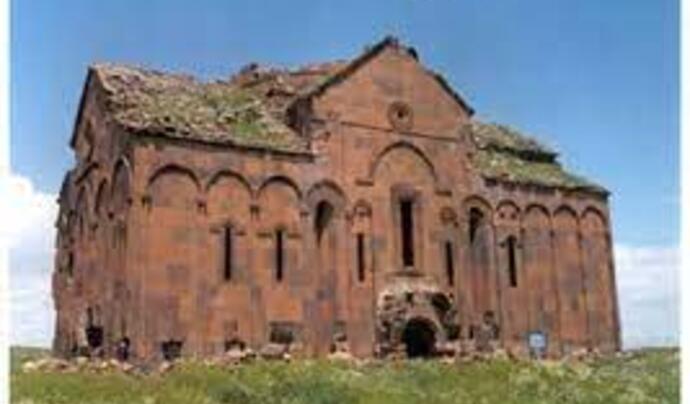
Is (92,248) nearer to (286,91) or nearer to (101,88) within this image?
(101,88)

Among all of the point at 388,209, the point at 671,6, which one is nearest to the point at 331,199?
the point at 388,209

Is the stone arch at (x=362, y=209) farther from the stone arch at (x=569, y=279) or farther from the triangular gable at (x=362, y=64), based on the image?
the stone arch at (x=569, y=279)

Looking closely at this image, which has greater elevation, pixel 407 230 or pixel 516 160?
pixel 516 160

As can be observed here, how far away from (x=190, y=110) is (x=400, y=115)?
18.9 feet

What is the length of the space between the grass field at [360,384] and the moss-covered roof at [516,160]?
7.69 m

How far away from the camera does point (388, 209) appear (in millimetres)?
28328

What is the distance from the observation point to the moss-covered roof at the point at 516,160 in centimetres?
3114

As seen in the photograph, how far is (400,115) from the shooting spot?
1145 inches

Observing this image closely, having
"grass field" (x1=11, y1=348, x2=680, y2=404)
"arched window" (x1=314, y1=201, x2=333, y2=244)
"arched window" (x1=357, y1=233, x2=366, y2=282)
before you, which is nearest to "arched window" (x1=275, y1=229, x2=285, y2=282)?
"arched window" (x1=314, y1=201, x2=333, y2=244)

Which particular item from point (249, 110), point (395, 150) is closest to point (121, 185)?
point (249, 110)

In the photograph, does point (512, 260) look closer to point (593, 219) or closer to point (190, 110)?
point (593, 219)

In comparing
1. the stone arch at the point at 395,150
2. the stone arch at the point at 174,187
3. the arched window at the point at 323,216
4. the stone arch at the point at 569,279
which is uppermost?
the stone arch at the point at 395,150

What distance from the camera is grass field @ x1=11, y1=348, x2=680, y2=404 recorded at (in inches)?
674

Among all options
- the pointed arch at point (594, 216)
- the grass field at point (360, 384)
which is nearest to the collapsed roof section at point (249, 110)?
the pointed arch at point (594, 216)
